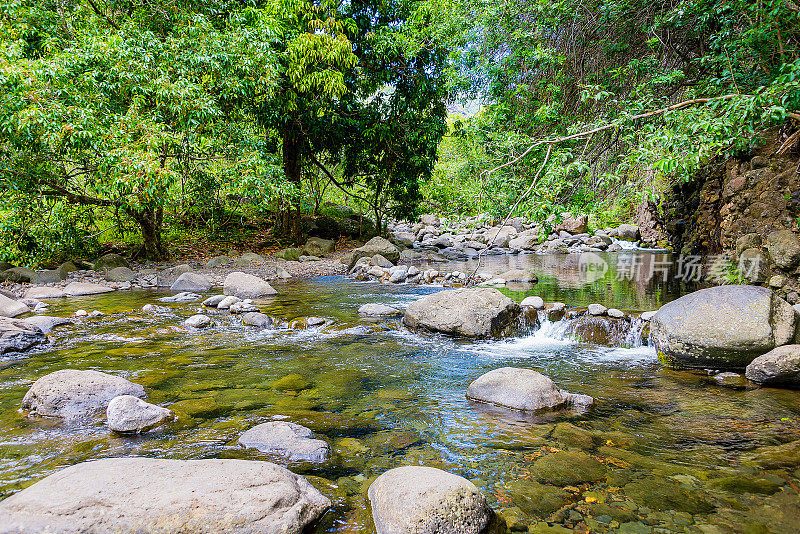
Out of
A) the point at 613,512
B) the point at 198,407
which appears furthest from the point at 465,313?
the point at 613,512

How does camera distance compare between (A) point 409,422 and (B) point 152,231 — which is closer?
(A) point 409,422

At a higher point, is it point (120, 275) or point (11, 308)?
point (120, 275)

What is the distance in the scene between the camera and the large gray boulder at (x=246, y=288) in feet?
31.9

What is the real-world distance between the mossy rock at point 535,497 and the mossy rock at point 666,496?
439mm

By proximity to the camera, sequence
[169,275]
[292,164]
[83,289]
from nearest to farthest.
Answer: [83,289] < [169,275] < [292,164]

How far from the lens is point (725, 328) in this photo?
518cm

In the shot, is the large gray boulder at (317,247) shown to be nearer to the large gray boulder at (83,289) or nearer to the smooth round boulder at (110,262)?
the smooth round boulder at (110,262)

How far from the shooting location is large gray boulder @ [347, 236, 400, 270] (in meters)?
14.5

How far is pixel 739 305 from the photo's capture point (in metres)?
5.33

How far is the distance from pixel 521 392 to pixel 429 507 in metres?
2.10

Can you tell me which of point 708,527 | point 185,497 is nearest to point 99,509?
point 185,497

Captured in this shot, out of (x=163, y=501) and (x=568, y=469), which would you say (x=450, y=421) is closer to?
(x=568, y=469)

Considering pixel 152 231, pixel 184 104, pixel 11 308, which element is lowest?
pixel 11 308

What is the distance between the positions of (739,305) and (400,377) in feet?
13.2
